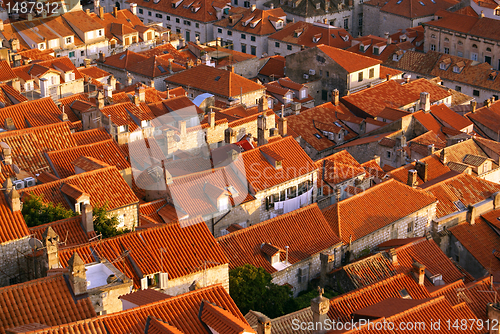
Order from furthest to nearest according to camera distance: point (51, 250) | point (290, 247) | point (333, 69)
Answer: point (333, 69), point (290, 247), point (51, 250)

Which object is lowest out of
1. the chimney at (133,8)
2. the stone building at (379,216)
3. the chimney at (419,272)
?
the chimney at (133,8)

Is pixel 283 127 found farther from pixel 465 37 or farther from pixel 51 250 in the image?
pixel 465 37

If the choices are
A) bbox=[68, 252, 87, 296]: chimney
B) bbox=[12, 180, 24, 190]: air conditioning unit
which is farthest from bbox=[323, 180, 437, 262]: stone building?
bbox=[68, 252, 87, 296]: chimney

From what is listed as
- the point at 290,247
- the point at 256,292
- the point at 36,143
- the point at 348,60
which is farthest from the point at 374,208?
the point at 348,60

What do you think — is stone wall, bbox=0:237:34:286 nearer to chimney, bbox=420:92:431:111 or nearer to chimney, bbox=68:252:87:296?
chimney, bbox=68:252:87:296

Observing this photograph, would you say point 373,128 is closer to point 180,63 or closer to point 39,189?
point 180,63

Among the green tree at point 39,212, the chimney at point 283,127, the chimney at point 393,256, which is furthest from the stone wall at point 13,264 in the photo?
Result: the chimney at point 283,127

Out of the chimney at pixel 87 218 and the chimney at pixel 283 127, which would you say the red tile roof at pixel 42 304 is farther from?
the chimney at pixel 283 127
